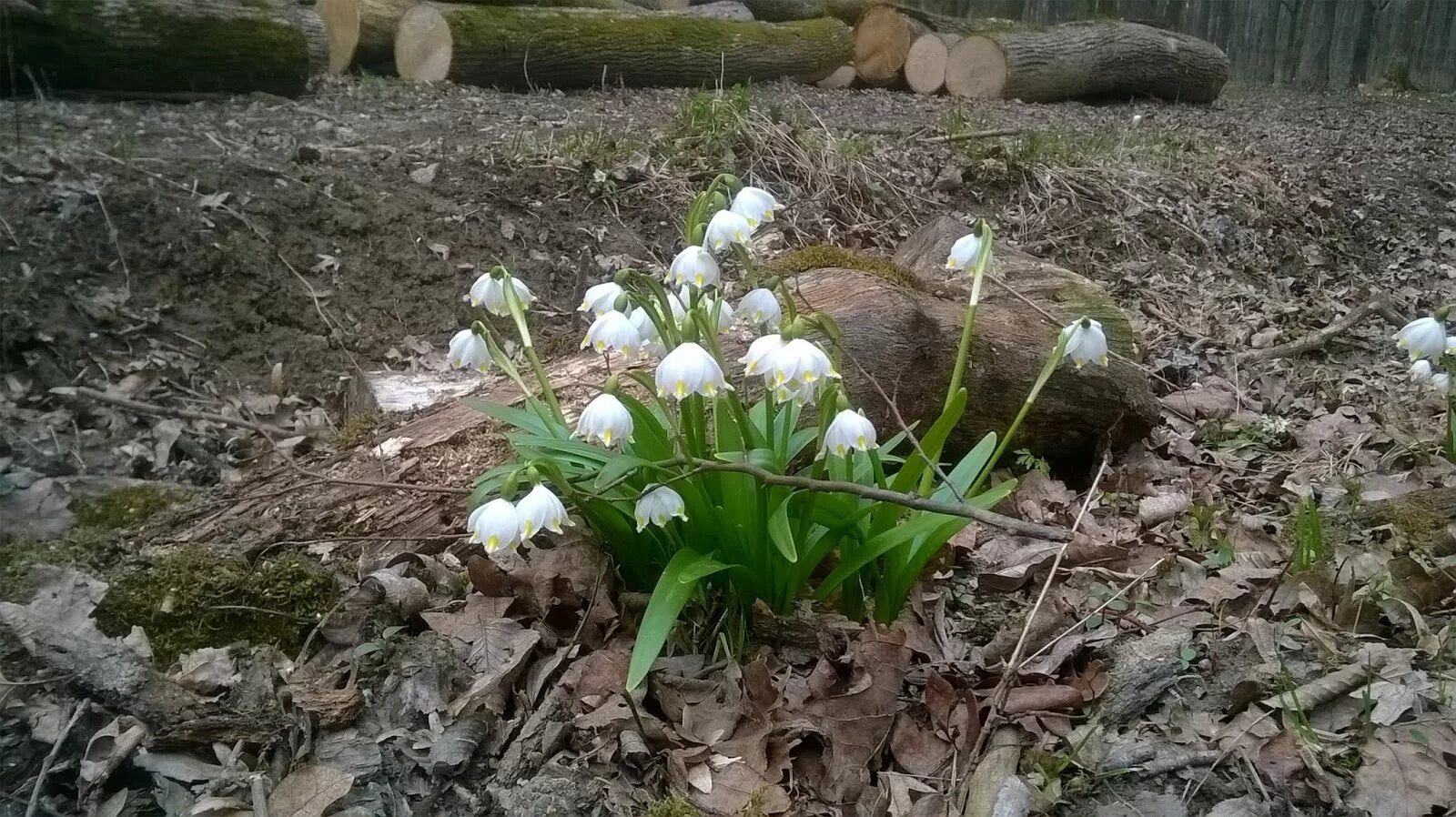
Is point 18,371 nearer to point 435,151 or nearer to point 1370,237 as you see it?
point 435,151

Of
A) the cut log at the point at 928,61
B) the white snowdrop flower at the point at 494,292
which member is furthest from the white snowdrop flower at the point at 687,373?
the cut log at the point at 928,61

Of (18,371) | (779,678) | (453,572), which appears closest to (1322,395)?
(779,678)

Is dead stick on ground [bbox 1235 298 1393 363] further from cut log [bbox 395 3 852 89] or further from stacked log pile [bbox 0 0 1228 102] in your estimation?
cut log [bbox 395 3 852 89]

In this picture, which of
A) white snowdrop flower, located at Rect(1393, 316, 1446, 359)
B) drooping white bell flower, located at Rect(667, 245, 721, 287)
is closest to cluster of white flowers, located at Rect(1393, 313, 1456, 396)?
white snowdrop flower, located at Rect(1393, 316, 1446, 359)

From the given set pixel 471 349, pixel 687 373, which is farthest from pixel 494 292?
pixel 687 373

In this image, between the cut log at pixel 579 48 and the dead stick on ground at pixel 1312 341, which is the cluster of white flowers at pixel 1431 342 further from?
the cut log at pixel 579 48
